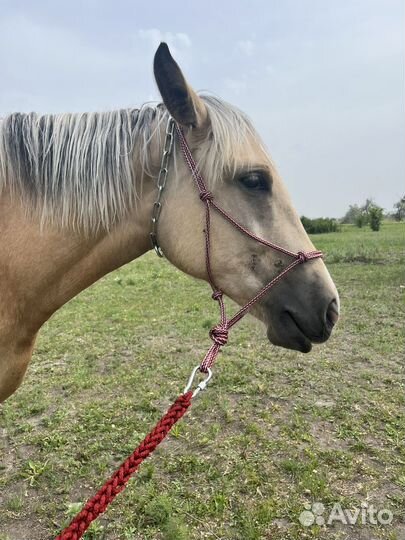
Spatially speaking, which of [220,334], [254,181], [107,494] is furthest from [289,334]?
[107,494]

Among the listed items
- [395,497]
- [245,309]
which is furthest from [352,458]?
[245,309]

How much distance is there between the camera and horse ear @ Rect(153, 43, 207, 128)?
1.91 metres

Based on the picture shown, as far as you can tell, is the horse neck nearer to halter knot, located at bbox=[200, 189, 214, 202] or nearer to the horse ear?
halter knot, located at bbox=[200, 189, 214, 202]

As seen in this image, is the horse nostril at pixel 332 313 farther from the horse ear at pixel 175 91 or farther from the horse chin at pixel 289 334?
the horse ear at pixel 175 91

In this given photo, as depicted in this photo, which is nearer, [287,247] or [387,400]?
[287,247]

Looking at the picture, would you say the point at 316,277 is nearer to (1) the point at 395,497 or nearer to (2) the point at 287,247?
(2) the point at 287,247

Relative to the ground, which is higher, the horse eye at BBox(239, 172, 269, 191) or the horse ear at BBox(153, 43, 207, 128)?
the horse ear at BBox(153, 43, 207, 128)

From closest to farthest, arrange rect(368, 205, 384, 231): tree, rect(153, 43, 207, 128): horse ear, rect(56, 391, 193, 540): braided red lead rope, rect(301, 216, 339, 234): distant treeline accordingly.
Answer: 1. rect(56, 391, 193, 540): braided red lead rope
2. rect(153, 43, 207, 128): horse ear
3. rect(368, 205, 384, 231): tree
4. rect(301, 216, 339, 234): distant treeline

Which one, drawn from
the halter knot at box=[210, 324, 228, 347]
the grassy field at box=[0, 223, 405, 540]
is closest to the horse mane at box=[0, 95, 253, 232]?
the halter knot at box=[210, 324, 228, 347]

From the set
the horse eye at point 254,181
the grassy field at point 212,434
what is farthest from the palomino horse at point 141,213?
the grassy field at point 212,434

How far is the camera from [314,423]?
4.58 meters

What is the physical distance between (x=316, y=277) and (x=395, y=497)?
2.41 meters

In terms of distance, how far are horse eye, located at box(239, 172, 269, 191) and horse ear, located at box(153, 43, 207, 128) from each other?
14.1 inches

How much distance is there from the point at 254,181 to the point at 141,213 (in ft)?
2.01
